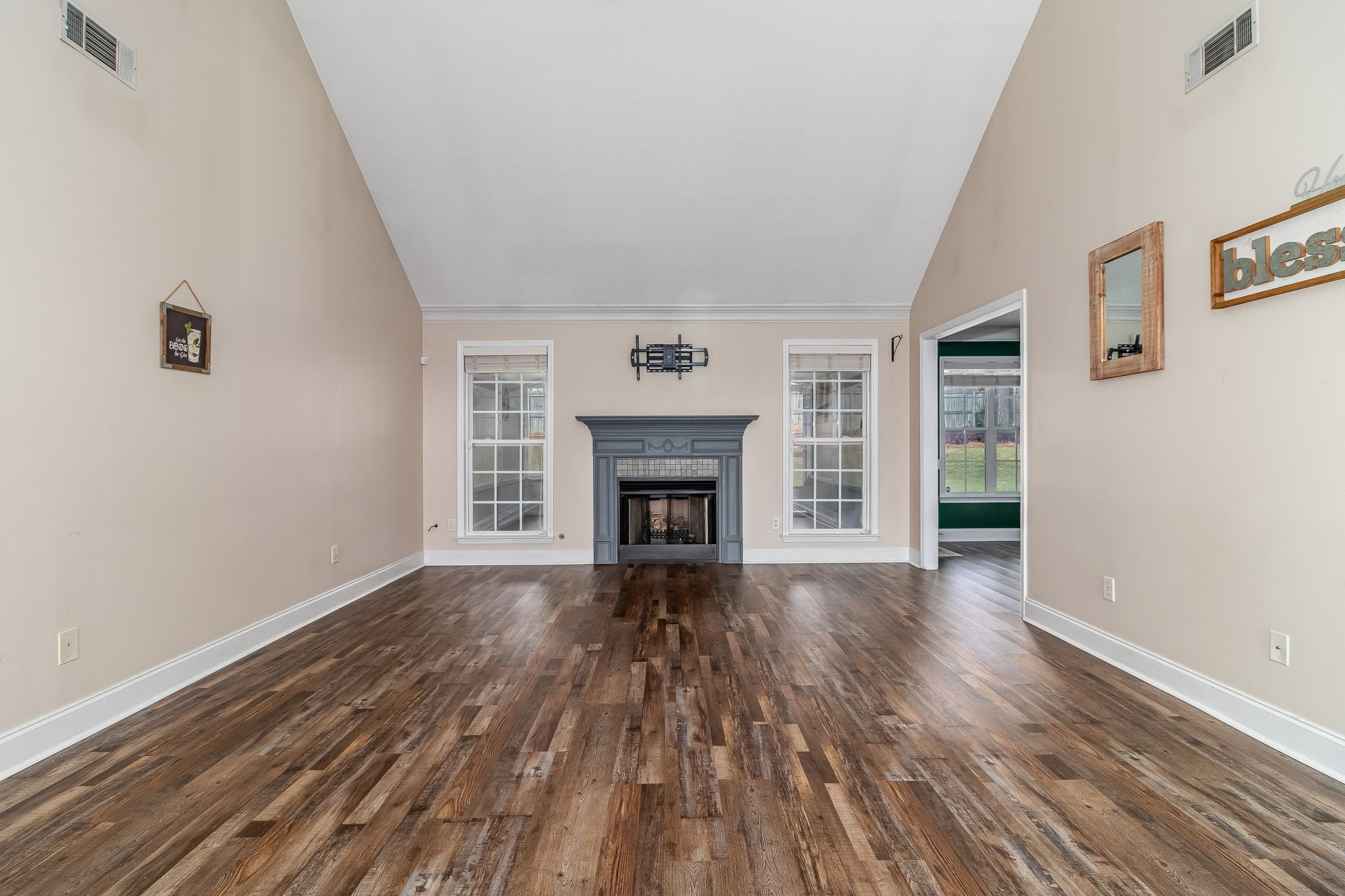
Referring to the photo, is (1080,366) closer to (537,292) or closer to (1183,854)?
(1183,854)

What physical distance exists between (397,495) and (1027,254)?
534 cm

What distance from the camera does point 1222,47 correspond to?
253 centimetres

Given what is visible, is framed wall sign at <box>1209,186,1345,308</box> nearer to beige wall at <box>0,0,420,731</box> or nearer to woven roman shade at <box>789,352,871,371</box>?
woven roman shade at <box>789,352,871,371</box>

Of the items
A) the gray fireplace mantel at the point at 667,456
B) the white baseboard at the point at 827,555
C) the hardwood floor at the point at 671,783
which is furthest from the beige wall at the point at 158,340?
the white baseboard at the point at 827,555

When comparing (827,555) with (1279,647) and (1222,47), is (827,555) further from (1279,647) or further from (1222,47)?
(1222,47)

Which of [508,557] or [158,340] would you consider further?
[508,557]

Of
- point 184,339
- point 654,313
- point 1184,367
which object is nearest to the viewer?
point 1184,367

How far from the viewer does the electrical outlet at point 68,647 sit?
2314 millimetres

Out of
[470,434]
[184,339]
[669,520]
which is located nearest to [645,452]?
[669,520]

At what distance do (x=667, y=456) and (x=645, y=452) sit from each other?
0.73 feet

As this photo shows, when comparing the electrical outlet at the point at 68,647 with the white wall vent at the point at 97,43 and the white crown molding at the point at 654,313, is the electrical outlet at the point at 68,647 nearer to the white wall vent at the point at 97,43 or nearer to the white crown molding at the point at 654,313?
the white wall vent at the point at 97,43

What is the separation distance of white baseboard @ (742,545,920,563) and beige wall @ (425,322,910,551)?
0.06m

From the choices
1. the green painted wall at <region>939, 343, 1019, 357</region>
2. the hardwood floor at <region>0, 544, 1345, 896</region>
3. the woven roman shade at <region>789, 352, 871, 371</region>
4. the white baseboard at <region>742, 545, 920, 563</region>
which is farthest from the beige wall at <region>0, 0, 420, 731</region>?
the green painted wall at <region>939, 343, 1019, 357</region>

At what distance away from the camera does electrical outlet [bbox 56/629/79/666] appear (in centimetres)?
231
